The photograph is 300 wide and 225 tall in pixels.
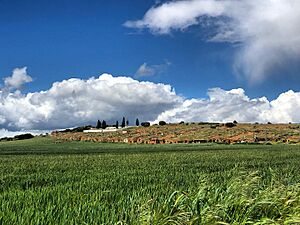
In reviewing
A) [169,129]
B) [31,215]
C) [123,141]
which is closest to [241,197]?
[31,215]

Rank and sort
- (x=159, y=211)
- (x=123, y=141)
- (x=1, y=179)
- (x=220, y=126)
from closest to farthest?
1. (x=159, y=211)
2. (x=1, y=179)
3. (x=123, y=141)
4. (x=220, y=126)

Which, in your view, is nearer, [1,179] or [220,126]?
[1,179]

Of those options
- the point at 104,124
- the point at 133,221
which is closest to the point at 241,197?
the point at 133,221

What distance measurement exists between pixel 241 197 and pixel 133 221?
2.66m

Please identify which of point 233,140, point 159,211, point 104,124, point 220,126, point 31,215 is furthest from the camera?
point 104,124

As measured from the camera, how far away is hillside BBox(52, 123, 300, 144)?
82.7 m

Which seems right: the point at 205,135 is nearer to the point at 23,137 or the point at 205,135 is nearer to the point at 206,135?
the point at 206,135

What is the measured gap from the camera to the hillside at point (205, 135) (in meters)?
82.7

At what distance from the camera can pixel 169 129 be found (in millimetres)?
104812

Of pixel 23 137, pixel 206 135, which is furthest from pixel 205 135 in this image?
pixel 23 137

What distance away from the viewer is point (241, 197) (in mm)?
8977

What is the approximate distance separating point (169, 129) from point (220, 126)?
12.5 metres

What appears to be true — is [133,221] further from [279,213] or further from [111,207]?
[279,213]

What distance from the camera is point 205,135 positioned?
89875 mm
